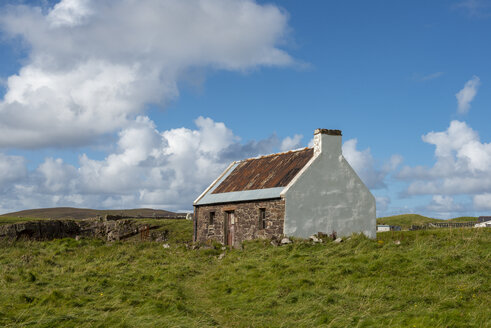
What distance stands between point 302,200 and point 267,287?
1009cm

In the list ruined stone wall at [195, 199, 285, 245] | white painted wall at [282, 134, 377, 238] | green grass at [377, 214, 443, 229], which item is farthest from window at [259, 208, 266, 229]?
green grass at [377, 214, 443, 229]

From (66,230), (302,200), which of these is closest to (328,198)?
(302,200)

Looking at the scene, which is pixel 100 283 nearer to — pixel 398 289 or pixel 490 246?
pixel 398 289

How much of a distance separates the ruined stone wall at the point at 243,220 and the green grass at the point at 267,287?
7.05ft

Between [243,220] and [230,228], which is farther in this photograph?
[230,228]

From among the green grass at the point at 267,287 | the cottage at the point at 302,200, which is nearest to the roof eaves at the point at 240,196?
the cottage at the point at 302,200

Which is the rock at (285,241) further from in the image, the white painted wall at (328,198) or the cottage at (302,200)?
the white painted wall at (328,198)

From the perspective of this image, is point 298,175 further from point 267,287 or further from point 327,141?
point 267,287

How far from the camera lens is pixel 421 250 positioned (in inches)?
703

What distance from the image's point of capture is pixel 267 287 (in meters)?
14.7

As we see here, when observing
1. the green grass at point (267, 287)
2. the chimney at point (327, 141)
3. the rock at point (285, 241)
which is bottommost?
the green grass at point (267, 287)

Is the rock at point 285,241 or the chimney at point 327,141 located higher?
the chimney at point 327,141

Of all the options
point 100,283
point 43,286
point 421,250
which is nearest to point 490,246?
point 421,250

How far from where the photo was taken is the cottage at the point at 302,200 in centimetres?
2419
